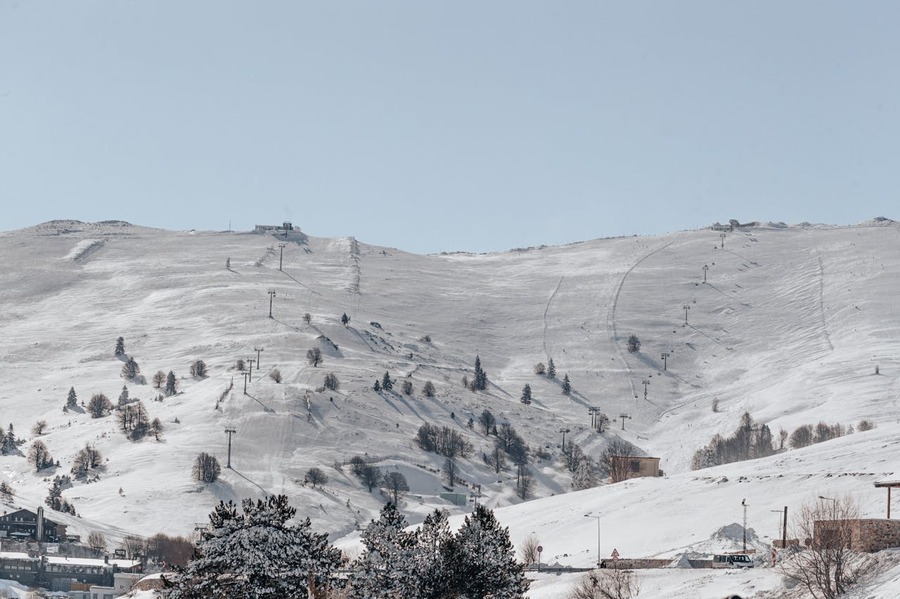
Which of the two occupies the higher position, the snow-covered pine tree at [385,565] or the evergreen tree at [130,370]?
the evergreen tree at [130,370]

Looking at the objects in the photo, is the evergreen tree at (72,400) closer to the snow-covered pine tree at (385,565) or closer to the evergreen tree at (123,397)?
the evergreen tree at (123,397)

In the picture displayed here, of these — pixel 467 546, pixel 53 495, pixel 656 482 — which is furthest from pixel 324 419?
pixel 467 546

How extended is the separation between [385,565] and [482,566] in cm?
337

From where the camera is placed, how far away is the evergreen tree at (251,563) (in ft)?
140

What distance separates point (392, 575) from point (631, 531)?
123 feet

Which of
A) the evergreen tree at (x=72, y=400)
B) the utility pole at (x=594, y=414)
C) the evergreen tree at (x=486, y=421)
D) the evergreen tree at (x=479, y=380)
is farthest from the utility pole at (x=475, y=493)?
the evergreen tree at (x=72, y=400)

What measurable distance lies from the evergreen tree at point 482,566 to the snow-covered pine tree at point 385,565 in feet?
5.26

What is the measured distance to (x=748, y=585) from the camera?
1965 inches

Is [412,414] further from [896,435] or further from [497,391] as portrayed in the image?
[896,435]

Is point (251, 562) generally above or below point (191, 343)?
below

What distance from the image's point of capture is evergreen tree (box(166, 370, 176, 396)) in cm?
16999

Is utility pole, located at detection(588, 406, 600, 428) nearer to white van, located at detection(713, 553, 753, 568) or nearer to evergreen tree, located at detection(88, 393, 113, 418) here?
evergreen tree, located at detection(88, 393, 113, 418)

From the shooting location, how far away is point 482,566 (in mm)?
49906

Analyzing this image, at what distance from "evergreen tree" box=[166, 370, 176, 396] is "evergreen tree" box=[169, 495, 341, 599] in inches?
5064
